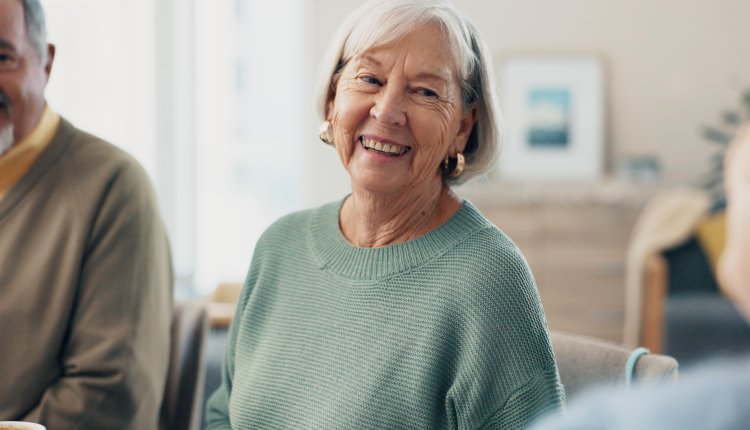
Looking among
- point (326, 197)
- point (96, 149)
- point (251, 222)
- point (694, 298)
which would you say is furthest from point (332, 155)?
point (96, 149)

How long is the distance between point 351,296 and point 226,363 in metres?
0.32

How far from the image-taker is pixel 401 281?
1514mm

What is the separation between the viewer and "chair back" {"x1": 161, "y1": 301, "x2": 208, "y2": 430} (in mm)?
1812

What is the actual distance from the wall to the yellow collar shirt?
12.2 ft

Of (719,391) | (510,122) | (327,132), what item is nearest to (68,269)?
(327,132)

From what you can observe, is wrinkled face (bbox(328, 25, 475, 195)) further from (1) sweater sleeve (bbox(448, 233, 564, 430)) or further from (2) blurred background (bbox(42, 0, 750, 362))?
(2) blurred background (bbox(42, 0, 750, 362))

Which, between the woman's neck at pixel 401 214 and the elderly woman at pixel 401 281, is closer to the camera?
the elderly woman at pixel 401 281

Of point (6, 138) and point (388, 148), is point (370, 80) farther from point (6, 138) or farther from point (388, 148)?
point (6, 138)

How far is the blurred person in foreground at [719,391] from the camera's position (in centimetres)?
47

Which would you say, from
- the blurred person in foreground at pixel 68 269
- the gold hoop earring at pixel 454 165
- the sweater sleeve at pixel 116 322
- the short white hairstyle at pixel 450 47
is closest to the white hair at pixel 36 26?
the blurred person in foreground at pixel 68 269

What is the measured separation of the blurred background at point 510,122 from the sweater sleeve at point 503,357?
3.55 metres

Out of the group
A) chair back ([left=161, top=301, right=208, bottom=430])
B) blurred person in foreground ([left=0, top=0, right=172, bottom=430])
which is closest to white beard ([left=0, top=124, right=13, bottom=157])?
blurred person in foreground ([left=0, top=0, right=172, bottom=430])

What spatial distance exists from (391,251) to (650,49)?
424cm

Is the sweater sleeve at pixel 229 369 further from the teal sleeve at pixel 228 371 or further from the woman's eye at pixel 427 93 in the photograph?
the woman's eye at pixel 427 93
